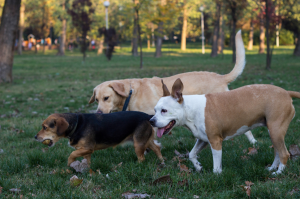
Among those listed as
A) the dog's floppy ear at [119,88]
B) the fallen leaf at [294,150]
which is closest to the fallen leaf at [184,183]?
the fallen leaf at [294,150]

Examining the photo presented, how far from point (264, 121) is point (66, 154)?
3.17m

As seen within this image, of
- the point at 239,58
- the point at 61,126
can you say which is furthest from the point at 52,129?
the point at 239,58

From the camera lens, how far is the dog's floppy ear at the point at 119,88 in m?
5.44

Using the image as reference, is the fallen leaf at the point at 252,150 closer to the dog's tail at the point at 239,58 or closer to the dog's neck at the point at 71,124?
the dog's tail at the point at 239,58

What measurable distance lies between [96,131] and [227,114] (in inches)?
75.7

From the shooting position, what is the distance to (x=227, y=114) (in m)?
3.87

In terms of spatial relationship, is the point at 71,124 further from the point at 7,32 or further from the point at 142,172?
the point at 7,32

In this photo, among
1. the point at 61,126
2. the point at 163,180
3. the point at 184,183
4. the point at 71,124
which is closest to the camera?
the point at 184,183

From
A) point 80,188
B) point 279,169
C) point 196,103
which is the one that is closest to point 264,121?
point 279,169

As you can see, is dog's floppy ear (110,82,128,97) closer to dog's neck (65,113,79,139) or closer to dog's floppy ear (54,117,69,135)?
dog's neck (65,113,79,139)

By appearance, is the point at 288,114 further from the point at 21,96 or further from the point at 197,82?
the point at 21,96

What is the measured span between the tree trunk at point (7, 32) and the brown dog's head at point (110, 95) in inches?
385

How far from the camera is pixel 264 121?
3945 millimetres

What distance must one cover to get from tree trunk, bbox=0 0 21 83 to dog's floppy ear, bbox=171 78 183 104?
1192 cm
